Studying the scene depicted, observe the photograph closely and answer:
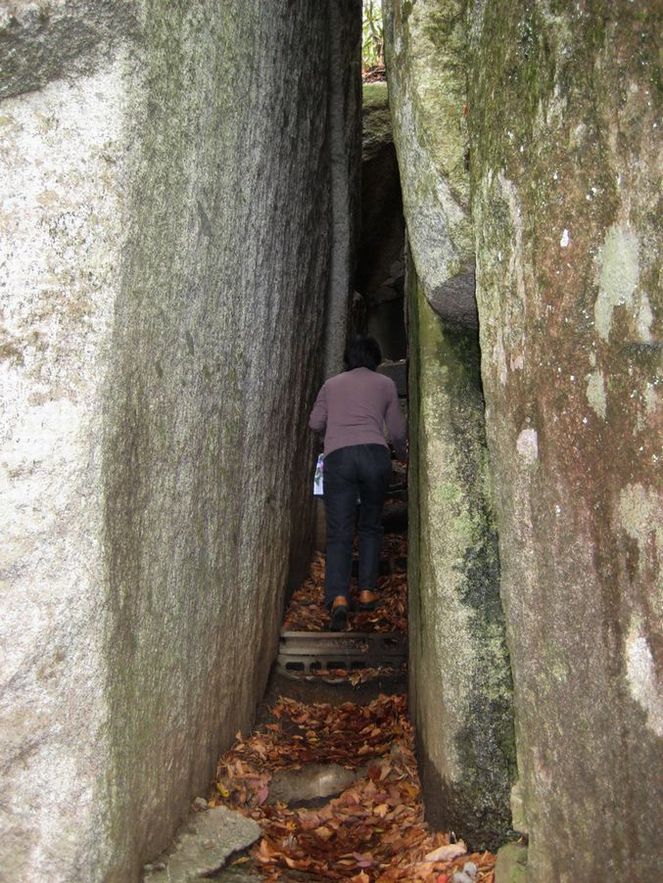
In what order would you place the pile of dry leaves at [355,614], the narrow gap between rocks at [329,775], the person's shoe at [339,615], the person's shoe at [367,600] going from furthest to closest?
the person's shoe at [367,600] < the pile of dry leaves at [355,614] < the person's shoe at [339,615] < the narrow gap between rocks at [329,775]

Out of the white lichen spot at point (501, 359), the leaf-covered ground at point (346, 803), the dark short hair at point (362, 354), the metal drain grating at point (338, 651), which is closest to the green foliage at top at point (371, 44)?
the dark short hair at point (362, 354)

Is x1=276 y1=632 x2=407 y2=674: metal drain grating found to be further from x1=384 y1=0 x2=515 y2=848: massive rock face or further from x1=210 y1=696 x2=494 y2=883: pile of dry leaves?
x1=384 y1=0 x2=515 y2=848: massive rock face

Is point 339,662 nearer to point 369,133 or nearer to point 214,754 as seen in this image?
point 214,754

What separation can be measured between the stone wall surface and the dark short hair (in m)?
3.21

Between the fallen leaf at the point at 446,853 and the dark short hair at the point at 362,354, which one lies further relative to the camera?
the dark short hair at the point at 362,354

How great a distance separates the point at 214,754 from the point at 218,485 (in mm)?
1125

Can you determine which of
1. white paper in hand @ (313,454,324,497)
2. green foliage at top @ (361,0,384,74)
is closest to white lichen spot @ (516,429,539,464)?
white paper in hand @ (313,454,324,497)

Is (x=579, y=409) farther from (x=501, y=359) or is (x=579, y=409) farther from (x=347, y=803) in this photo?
(x=347, y=803)

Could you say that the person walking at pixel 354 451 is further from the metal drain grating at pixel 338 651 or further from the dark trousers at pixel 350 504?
the metal drain grating at pixel 338 651

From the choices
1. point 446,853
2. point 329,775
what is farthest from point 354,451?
point 446,853

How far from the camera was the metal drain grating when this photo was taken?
17.5 feet

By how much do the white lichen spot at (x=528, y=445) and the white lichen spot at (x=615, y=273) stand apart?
40cm

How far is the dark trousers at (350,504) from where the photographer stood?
5.81 m

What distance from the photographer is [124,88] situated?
2723mm
